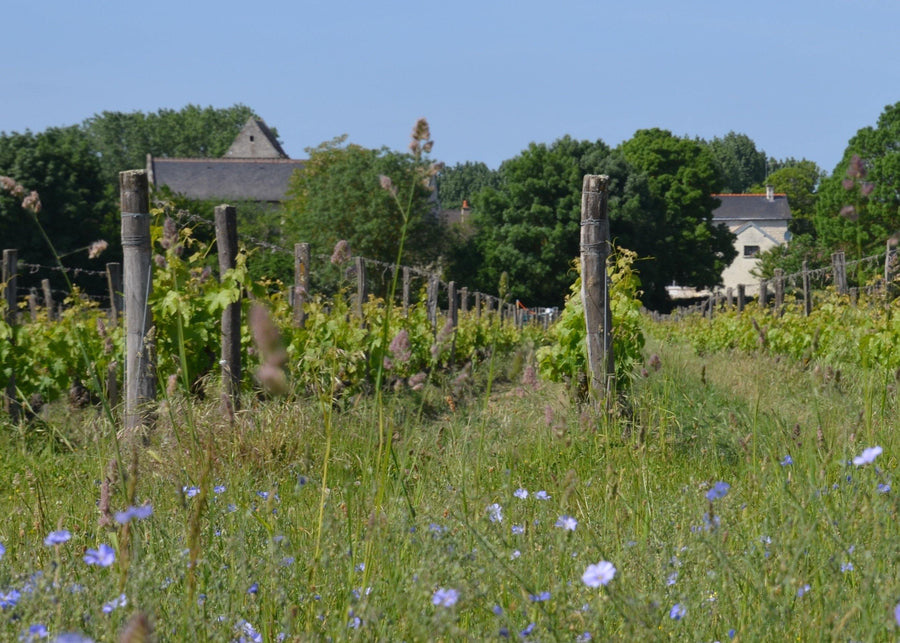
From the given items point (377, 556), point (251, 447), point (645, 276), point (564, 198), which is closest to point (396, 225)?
point (564, 198)

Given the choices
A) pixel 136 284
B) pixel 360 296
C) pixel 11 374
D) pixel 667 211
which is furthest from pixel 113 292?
pixel 667 211

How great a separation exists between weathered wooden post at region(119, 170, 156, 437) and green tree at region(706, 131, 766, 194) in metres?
113

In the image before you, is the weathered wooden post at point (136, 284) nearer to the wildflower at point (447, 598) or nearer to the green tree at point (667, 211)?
the wildflower at point (447, 598)

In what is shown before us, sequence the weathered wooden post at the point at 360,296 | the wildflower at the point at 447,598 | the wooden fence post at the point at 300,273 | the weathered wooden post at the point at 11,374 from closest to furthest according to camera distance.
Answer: the wildflower at the point at 447,598, the weathered wooden post at the point at 11,374, the wooden fence post at the point at 300,273, the weathered wooden post at the point at 360,296

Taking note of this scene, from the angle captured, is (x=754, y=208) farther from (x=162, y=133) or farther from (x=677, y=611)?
(x=677, y=611)

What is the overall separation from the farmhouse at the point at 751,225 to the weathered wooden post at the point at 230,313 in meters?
72.0

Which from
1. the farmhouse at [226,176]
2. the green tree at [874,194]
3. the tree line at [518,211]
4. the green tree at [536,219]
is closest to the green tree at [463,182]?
the farmhouse at [226,176]

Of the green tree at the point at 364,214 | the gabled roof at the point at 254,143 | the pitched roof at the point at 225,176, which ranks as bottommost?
the green tree at the point at 364,214

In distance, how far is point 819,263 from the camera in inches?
1631

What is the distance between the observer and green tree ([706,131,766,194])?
4437 inches

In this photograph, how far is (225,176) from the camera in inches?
2542

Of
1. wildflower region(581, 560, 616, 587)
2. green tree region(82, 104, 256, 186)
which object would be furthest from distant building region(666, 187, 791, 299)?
wildflower region(581, 560, 616, 587)

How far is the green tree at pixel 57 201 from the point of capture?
34188 mm

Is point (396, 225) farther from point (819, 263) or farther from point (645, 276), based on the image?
point (819, 263)
